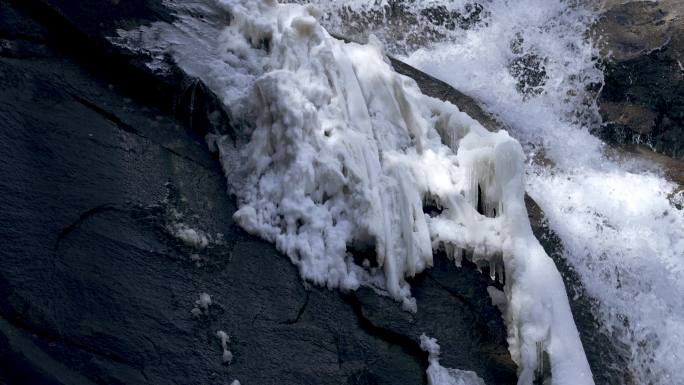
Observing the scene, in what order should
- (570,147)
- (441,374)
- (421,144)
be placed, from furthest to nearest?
(570,147) → (421,144) → (441,374)

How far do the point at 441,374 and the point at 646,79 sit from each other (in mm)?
5113

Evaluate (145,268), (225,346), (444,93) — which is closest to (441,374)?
(225,346)

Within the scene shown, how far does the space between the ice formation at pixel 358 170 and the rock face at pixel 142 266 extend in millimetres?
158

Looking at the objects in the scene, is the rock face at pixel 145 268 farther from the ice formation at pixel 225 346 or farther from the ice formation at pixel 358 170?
the ice formation at pixel 358 170

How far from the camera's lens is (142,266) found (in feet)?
12.3

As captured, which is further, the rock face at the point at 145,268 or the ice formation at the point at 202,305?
the ice formation at the point at 202,305

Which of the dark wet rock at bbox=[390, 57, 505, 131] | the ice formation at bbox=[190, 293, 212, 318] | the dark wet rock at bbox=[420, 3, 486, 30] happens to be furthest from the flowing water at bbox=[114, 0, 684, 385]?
the ice formation at bbox=[190, 293, 212, 318]

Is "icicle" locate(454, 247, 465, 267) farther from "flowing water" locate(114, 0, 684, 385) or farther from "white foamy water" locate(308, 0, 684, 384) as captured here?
"white foamy water" locate(308, 0, 684, 384)

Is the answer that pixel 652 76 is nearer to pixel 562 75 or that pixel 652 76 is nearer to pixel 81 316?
pixel 562 75

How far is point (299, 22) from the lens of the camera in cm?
509

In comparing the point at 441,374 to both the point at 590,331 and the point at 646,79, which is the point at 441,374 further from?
the point at 646,79

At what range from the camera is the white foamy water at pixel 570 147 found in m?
5.12

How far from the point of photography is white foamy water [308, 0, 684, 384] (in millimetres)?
5117

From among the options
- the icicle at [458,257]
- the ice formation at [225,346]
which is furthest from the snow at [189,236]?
the icicle at [458,257]
